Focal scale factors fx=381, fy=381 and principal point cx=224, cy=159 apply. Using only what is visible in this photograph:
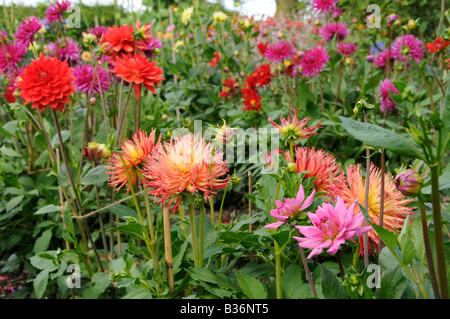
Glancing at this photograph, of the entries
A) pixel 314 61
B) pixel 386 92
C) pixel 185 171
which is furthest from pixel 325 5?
pixel 185 171

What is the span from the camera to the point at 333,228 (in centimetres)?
52

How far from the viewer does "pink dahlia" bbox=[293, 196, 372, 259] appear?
1.69 ft

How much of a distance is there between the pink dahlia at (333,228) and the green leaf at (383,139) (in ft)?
0.35

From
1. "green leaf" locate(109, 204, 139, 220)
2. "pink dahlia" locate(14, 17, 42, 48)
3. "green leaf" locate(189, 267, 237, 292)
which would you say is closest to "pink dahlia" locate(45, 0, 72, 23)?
"pink dahlia" locate(14, 17, 42, 48)

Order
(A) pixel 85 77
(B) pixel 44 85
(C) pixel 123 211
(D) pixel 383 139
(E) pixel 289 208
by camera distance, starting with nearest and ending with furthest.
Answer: (D) pixel 383 139 < (E) pixel 289 208 < (B) pixel 44 85 < (C) pixel 123 211 < (A) pixel 85 77

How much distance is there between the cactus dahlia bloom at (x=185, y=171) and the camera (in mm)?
657

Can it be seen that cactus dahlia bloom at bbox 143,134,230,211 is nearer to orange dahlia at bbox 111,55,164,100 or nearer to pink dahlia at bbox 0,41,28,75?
orange dahlia at bbox 111,55,164,100

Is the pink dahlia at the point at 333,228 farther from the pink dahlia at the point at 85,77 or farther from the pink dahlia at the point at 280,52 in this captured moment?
the pink dahlia at the point at 280,52

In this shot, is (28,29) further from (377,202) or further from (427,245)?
(427,245)

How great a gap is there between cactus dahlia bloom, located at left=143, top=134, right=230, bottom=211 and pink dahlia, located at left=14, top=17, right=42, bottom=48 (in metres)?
1.24

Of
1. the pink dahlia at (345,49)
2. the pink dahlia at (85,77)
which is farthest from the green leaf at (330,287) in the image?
the pink dahlia at (345,49)

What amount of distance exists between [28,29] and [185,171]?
1345mm

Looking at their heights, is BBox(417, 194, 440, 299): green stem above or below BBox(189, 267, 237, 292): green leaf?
above
